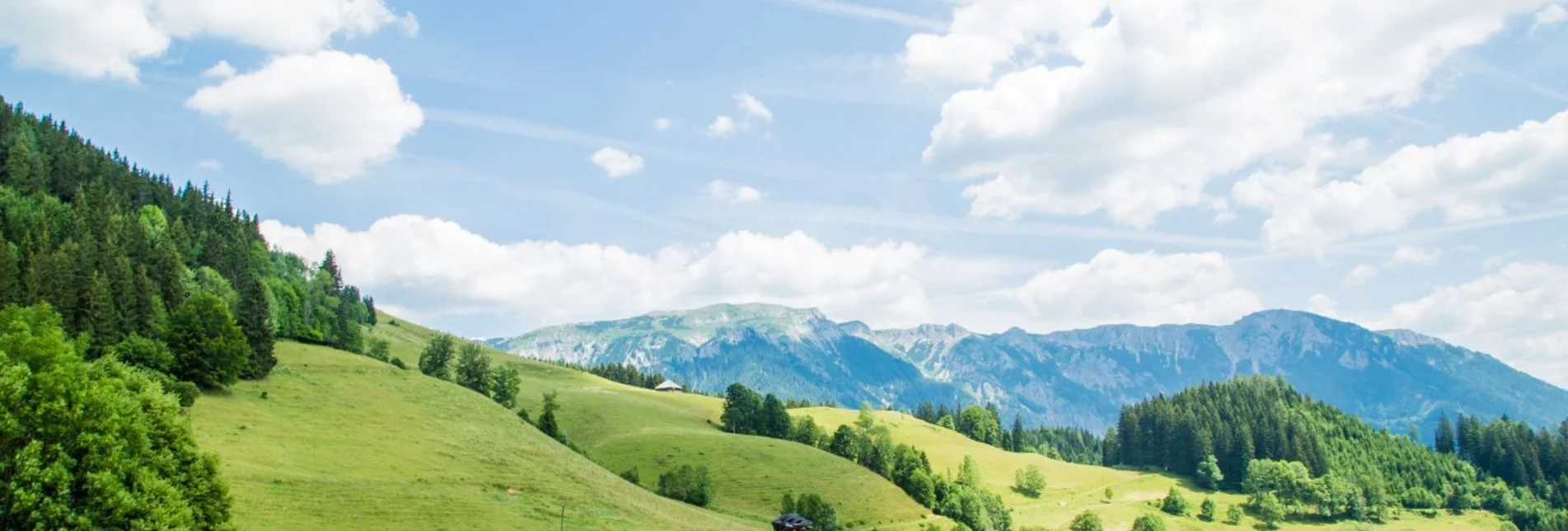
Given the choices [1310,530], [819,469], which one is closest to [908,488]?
[819,469]

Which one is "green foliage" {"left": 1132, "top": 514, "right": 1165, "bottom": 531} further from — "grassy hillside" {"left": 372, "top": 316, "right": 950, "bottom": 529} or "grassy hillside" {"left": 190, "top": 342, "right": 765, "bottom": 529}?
"grassy hillside" {"left": 190, "top": 342, "right": 765, "bottom": 529}

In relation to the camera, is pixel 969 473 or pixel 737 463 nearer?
pixel 737 463

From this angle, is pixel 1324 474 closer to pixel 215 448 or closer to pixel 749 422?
pixel 749 422

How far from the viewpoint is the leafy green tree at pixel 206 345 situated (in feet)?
271

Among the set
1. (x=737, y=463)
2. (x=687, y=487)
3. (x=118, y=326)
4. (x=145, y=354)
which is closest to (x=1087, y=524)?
(x=737, y=463)

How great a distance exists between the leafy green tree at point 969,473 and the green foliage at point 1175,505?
39.3m

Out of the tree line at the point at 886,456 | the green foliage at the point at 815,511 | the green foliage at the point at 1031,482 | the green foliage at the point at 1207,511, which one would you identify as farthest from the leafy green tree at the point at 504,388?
the green foliage at the point at 1207,511

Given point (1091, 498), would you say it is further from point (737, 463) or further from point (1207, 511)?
point (737, 463)

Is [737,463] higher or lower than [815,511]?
higher

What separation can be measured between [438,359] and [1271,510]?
16408cm

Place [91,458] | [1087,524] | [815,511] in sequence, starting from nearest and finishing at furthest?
[91,458], [815,511], [1087,524]

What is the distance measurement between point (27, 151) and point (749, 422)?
13192 centimetres

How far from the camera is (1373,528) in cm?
16612

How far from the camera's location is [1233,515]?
162 meters
